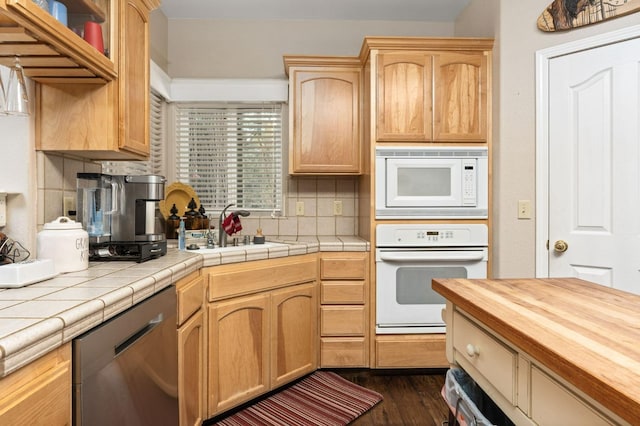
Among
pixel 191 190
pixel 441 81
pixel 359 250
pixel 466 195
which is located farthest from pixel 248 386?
pixel 441 81

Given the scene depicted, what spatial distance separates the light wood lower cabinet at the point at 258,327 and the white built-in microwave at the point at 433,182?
2.07 feet

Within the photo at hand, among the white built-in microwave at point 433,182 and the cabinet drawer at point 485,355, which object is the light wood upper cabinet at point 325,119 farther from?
the cabinet drawer at point 485,355

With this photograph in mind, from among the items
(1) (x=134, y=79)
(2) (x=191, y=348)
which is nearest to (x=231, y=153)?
(1) (x=134, y=79)

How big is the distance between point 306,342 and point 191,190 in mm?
1359

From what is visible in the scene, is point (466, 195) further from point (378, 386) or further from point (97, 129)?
point (97, 129)

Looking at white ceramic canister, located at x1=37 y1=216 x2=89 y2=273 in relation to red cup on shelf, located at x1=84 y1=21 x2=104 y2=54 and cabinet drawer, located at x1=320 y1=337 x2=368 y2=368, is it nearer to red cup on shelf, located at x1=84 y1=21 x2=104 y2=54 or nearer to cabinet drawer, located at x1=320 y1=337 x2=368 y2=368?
red cup on shelf, located at x1=84 y1=21 x2=104 y2=54

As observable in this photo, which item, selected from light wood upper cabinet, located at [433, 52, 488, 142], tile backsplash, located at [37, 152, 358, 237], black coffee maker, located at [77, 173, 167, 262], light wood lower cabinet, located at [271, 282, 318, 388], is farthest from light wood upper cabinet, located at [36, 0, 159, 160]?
light wood upper cabinet, located at [433, 52, 488, 142]

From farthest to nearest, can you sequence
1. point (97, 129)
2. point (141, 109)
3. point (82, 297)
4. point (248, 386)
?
point (248, 386) < point (141, 109) < point (97, 129) < point (82, 297)

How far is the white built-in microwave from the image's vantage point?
257 cm

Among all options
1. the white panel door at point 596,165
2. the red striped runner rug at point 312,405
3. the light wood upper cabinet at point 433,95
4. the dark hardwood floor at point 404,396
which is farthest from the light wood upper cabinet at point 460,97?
the red striped runner rug at point 312,405

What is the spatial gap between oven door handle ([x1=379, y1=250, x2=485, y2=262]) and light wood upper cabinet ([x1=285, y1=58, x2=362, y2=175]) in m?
0.69

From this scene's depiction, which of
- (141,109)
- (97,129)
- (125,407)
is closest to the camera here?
(125,407)

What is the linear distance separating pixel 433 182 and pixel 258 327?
139cm

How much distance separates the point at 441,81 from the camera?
2.58m
